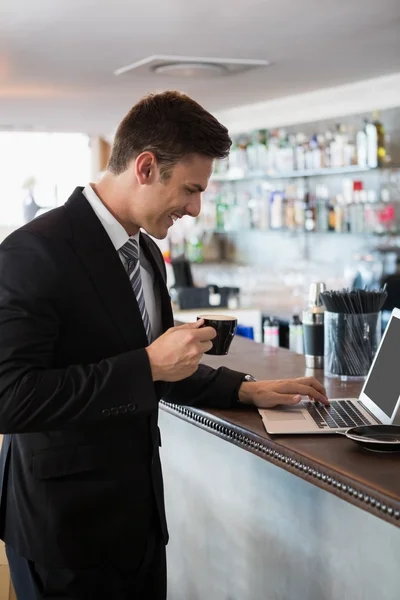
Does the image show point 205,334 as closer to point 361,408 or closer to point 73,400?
point 73,400

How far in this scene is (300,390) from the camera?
2.02 metres

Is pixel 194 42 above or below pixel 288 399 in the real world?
above

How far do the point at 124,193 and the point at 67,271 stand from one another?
231mm

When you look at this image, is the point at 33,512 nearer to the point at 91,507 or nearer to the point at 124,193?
the point at 91,507

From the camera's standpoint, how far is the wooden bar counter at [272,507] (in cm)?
160

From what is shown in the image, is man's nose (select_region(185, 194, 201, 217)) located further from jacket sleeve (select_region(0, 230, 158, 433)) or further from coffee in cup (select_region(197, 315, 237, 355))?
jacket sleeve (select_region(0, 230, 158, 433))

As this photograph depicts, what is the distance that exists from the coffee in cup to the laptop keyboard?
0.26 meters

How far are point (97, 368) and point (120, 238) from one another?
0.99 feet

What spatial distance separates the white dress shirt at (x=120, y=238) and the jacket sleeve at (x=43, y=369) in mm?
183

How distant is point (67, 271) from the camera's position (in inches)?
61.9

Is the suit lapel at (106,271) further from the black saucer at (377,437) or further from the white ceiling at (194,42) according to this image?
the white ceiling at (194,42)

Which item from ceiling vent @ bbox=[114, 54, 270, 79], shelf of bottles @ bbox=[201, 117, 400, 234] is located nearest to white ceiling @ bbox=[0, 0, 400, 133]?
ceiling vent @ bbox=[114, 54, 270, 79]

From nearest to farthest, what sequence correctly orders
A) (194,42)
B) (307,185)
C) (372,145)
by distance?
(194,42) < (372,145) < (307,185)

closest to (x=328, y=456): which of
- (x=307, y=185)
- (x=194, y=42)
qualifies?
(x=194, y=42)
